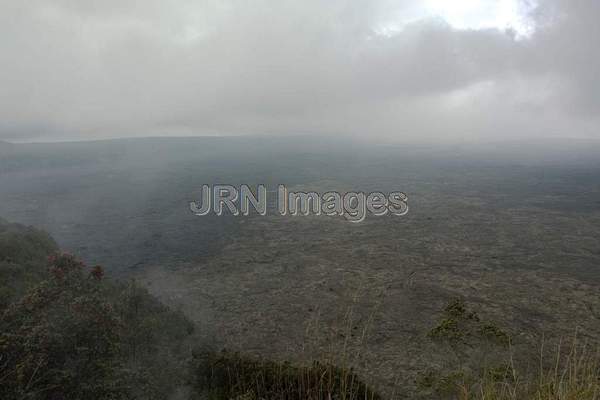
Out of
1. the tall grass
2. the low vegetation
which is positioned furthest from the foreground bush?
the tall grass

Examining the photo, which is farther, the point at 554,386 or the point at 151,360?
the point at 151,360

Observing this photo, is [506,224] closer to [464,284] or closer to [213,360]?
[464,284]

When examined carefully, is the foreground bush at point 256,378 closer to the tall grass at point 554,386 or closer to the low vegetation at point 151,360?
the low vegetation at point 151,360

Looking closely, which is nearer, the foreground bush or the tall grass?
the tall grass

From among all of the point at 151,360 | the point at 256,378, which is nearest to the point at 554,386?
the point at 256,378

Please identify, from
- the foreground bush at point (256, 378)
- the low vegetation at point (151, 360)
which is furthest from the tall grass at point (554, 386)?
the foreground bush at point (256, 378)

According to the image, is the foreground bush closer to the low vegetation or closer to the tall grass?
the low vegetation

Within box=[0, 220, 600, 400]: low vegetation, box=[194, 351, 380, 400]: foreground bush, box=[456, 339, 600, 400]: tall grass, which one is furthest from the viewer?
box=[194, 351, 380, 400]: foreground bush

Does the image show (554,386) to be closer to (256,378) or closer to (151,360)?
(256,378)

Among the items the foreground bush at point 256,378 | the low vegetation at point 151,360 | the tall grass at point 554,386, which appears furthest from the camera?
the foreground bush at point 256,378

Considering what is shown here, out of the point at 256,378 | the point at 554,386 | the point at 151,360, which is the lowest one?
the point at 151,360

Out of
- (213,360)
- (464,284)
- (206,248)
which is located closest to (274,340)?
(213,360)
